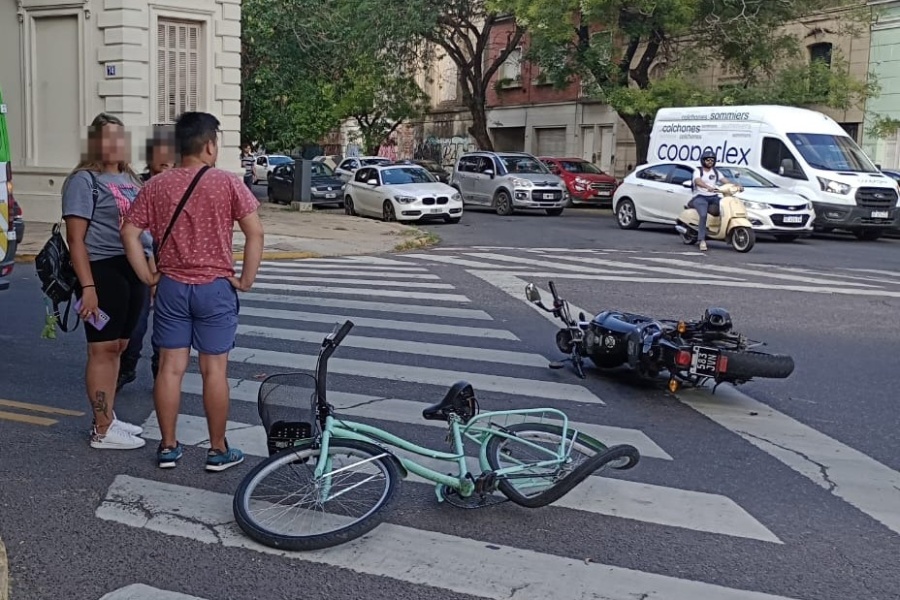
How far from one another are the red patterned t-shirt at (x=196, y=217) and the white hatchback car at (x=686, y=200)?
631 inches

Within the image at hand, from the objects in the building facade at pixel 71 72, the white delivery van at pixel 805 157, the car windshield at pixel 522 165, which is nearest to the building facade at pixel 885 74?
the white delivery van at pixel 805 157

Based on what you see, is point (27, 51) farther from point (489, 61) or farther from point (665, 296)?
point (489, 61)

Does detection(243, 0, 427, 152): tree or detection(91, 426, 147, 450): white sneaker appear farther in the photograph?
detection(243, 0, 427, 152): tree

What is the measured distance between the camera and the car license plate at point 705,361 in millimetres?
6762

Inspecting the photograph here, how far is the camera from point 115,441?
5730mm

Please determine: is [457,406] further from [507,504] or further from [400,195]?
[400,195]

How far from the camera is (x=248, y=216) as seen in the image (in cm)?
Answer: 503

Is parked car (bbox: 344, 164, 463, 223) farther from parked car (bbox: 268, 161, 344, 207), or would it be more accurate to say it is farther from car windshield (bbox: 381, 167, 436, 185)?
parked car (bbox: 268, 161, 344, 207)

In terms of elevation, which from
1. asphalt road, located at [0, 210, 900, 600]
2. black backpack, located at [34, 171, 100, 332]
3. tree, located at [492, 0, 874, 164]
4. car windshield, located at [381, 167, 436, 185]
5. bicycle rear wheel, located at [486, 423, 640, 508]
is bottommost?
asphalt road, located at [0, 210, 900, 600]

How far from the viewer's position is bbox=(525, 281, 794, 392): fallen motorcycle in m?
6.71

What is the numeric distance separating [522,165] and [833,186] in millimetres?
9802

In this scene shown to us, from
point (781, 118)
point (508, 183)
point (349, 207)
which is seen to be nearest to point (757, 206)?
point (781, 118)

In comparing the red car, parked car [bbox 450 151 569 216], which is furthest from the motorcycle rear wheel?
the red car

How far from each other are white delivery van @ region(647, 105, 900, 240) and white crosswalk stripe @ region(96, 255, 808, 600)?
12.2 metres
